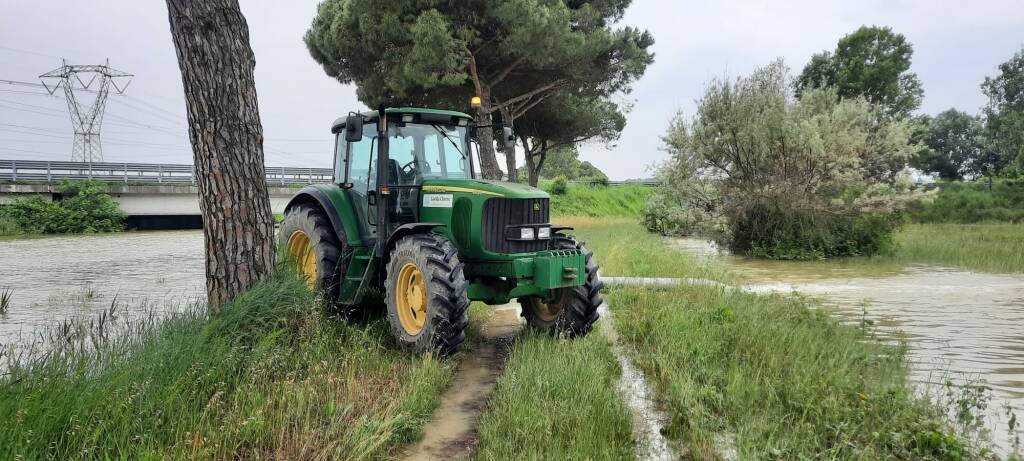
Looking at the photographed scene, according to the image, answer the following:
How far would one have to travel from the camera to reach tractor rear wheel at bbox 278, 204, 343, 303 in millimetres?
6527

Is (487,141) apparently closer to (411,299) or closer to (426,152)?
(426,152)

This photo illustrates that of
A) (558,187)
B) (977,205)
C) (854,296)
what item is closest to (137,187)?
(558,187)

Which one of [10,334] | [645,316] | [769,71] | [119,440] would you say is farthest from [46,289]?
[769,71]

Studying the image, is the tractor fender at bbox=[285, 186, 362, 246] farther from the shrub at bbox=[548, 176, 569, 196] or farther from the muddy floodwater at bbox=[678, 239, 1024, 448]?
the shrub at bbox=[548, 176, 569, 196]

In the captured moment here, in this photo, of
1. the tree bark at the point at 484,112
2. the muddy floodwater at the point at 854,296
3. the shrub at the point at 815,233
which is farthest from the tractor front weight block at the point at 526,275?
the shrub at the point at 815,233

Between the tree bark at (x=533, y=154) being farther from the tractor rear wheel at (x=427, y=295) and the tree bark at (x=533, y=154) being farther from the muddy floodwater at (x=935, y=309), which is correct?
the tractor rear wheel at (x=427, y=295)

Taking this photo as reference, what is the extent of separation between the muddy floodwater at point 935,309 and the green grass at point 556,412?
2428 mm

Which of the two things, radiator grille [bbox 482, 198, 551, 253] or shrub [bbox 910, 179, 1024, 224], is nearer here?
radiator grille [bbox 482, 198, 551, 253]

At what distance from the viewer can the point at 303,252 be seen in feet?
24.1

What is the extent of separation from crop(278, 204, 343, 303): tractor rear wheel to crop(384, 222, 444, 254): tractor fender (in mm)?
843

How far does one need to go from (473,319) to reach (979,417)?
4835mm

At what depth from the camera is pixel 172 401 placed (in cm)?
363

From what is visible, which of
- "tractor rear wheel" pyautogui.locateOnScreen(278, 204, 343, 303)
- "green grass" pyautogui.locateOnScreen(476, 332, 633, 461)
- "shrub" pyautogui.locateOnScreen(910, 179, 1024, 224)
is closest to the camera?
"green grass" pyautogui.locateOnScreen(476, 332, 633, 461)

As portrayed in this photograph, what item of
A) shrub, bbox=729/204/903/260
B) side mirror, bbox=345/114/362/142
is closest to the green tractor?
side mirror, bbox=345/114/362/142
